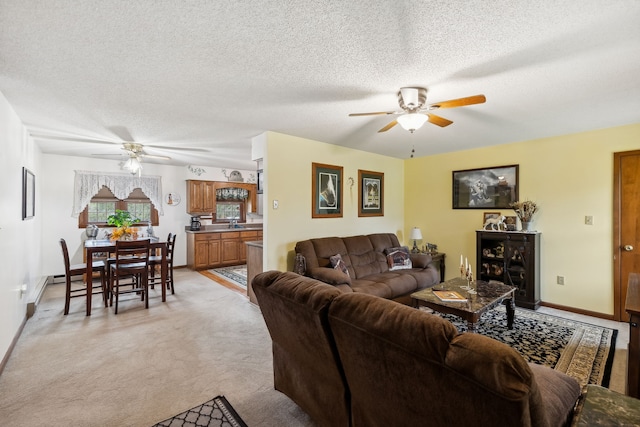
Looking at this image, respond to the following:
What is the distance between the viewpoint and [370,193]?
513 centimetres

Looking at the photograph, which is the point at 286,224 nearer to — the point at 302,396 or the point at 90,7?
the point at 302,396

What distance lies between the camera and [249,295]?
4379mm

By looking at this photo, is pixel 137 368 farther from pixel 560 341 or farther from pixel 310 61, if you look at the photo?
pixel 560 341

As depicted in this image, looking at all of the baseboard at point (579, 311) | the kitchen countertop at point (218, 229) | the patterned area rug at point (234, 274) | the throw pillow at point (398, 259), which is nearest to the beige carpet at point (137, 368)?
the patterned area rug at point (234, 274)

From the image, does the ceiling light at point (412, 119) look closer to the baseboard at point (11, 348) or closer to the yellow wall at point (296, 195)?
the yellow wall at point (296, 195)

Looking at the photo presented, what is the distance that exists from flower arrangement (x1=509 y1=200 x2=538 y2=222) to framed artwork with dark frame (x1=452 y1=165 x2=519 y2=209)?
0.69ft

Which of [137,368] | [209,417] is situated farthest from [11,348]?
[209,417]

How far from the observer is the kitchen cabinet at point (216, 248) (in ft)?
20.9

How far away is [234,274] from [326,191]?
2958mm

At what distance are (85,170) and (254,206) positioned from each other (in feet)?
11.7

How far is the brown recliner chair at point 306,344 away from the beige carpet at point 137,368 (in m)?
0.28

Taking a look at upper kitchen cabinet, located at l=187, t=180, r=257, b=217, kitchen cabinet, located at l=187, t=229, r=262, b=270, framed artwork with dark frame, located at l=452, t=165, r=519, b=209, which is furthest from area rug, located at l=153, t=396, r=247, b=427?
upper kitchen cabinet, located at l=187, t=180, r=257, b=217

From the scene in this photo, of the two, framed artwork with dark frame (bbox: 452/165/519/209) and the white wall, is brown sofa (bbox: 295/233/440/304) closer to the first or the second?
framed artwork with dark frame (bbox: 452/165/519/209)

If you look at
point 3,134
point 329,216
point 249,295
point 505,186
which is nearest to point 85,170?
point 3,134
